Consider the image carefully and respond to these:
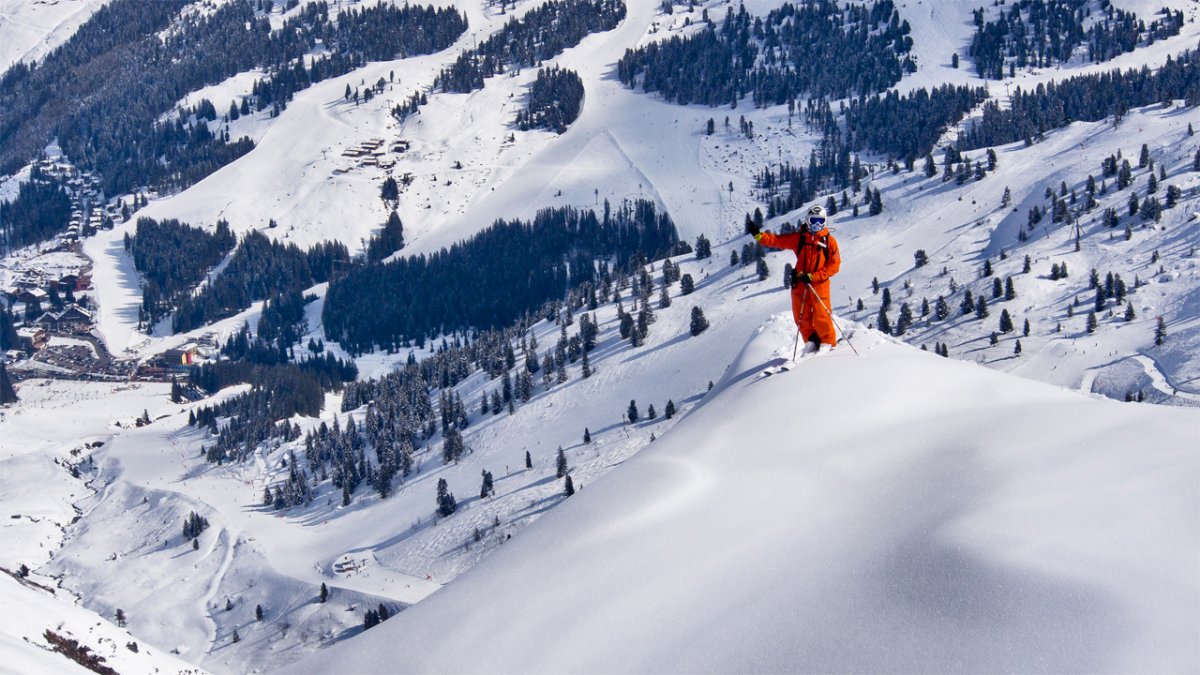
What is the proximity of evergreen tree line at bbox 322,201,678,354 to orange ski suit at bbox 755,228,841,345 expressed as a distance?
14289 centimetres

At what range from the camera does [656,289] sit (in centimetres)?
10906

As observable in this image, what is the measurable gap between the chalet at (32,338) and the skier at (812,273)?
17505cm

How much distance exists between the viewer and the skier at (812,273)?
19672 millimetres

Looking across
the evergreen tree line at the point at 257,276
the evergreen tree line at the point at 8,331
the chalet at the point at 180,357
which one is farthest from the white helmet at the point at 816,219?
the evergreen tree line at the point at 8,331

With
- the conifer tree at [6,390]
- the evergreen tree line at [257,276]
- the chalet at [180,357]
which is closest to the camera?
the conifer tree at [6,390]

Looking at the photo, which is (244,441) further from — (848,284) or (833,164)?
(833,164)

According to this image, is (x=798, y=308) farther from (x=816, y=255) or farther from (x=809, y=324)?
(x=816, y=255)

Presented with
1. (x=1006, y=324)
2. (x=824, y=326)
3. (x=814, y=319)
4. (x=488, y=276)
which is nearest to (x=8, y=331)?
(x=488, y=276)

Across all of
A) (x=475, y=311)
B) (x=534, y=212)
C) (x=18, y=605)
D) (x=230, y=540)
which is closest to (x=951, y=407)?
(x=18, y=605)

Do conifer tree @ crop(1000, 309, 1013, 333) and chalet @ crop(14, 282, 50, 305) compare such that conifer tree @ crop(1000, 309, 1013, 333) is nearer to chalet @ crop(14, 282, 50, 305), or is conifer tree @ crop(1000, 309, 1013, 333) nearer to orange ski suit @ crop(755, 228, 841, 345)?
orange ski suit @ crop(755, 228, 841, 345)

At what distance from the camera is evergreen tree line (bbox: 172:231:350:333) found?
185 m

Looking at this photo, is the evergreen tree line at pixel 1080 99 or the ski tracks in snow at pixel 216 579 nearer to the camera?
the ski tracks in snow at pixel 216 579

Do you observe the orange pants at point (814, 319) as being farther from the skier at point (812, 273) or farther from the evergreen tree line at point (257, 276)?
the evergreen tree line at point (257, 276)

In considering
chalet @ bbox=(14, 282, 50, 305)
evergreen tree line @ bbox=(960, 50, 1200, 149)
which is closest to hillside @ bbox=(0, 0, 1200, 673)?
evergreen tree line @ bbox=(960, 50, 1200, 149)
